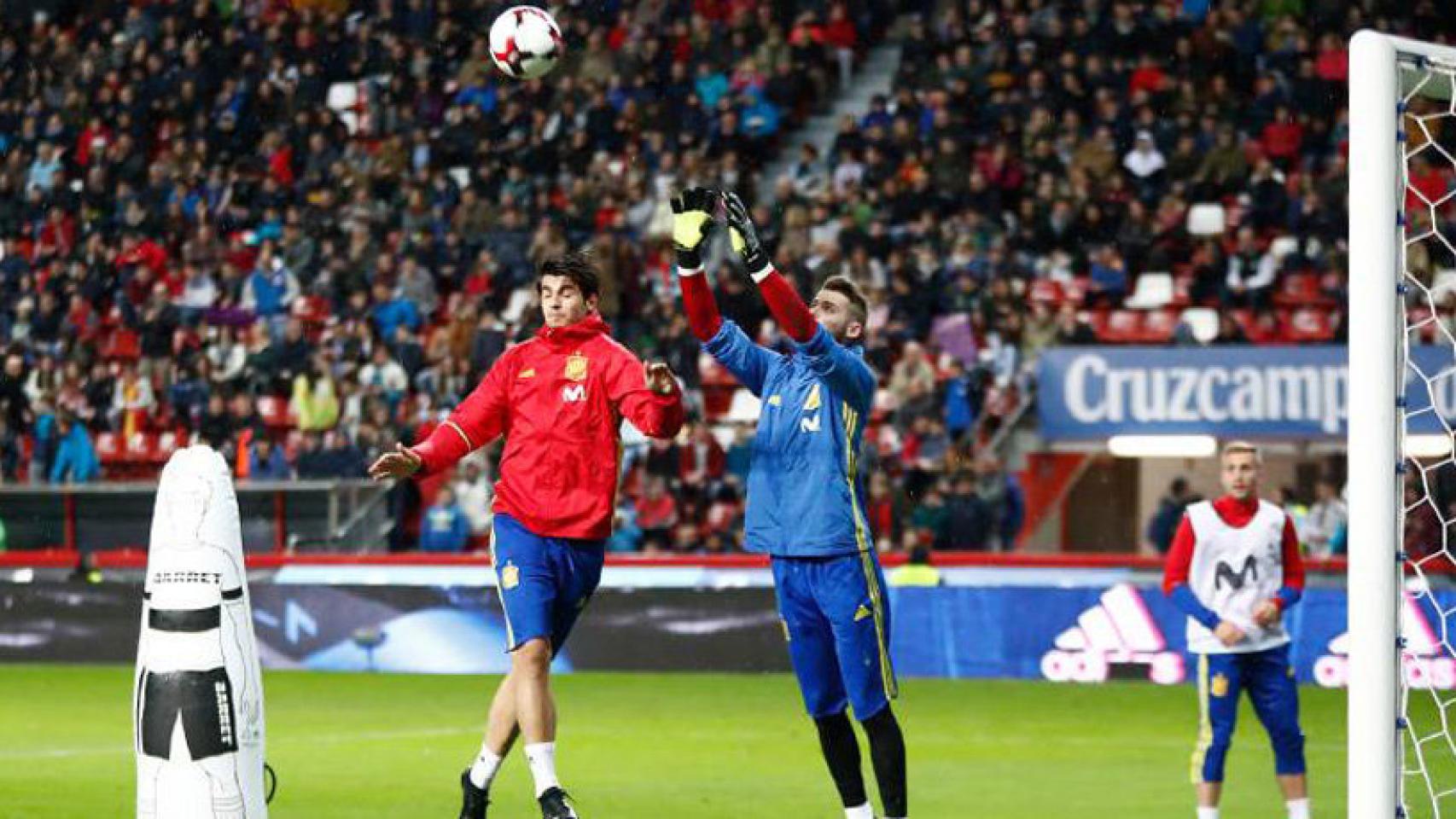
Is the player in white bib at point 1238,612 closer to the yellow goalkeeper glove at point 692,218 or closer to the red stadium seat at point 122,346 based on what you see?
the yellow goalkeeper glove at point 692,218

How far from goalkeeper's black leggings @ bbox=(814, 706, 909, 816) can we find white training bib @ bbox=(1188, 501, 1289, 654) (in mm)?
1994

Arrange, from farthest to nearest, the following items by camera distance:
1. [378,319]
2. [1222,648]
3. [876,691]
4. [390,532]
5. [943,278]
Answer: [378,319] → [943,278] → [390,532] → [1222,648] → [876,691]

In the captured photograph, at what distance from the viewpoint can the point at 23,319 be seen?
93.2 ft

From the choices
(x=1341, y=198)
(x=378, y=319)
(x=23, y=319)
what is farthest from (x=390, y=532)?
(x=1341, y=198)

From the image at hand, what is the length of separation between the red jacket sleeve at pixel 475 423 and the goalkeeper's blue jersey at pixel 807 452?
42.8 inches

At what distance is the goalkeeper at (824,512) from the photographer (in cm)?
869

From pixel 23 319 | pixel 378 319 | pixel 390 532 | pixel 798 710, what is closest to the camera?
pixel 798 710

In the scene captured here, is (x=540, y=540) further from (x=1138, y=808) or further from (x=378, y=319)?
(x=378, y=319)

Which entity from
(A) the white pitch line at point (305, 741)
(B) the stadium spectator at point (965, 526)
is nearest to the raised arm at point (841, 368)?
Answer: (A) the white pitch line at point (305, 741)

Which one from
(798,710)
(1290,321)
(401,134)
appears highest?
(401,134)

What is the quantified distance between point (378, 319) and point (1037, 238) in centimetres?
713

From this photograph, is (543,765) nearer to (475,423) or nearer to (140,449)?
(475,423)

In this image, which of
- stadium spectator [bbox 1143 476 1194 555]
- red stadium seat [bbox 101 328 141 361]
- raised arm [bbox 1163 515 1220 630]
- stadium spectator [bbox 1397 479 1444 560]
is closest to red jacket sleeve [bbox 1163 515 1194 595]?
raised arm [bbox 1163 515 1220 630]

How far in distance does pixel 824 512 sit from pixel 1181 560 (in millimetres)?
2292
